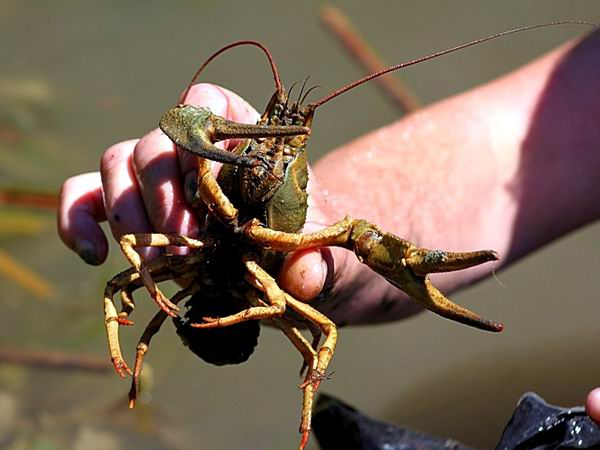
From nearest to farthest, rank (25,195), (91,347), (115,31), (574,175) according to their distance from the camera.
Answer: (574,175)
(91,347)
(25,195)
(115,31)

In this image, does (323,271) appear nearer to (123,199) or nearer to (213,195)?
(213,195)

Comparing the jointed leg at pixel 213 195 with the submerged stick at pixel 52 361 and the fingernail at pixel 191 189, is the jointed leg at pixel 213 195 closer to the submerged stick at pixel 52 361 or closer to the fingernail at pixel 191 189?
the fingernail at pixel 191 189

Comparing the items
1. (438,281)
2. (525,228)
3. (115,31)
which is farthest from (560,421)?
(115,31)

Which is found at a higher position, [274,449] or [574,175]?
[574,175]

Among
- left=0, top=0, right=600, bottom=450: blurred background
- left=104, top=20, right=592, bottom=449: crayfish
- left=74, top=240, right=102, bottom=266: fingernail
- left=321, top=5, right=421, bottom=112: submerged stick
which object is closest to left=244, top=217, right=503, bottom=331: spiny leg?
left=104, top=20, right=592, bottom=449: crayfish

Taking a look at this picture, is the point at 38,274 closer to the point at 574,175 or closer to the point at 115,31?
the point at 115,31

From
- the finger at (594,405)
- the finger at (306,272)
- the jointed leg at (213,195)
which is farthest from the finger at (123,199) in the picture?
the finger at (594,405)
